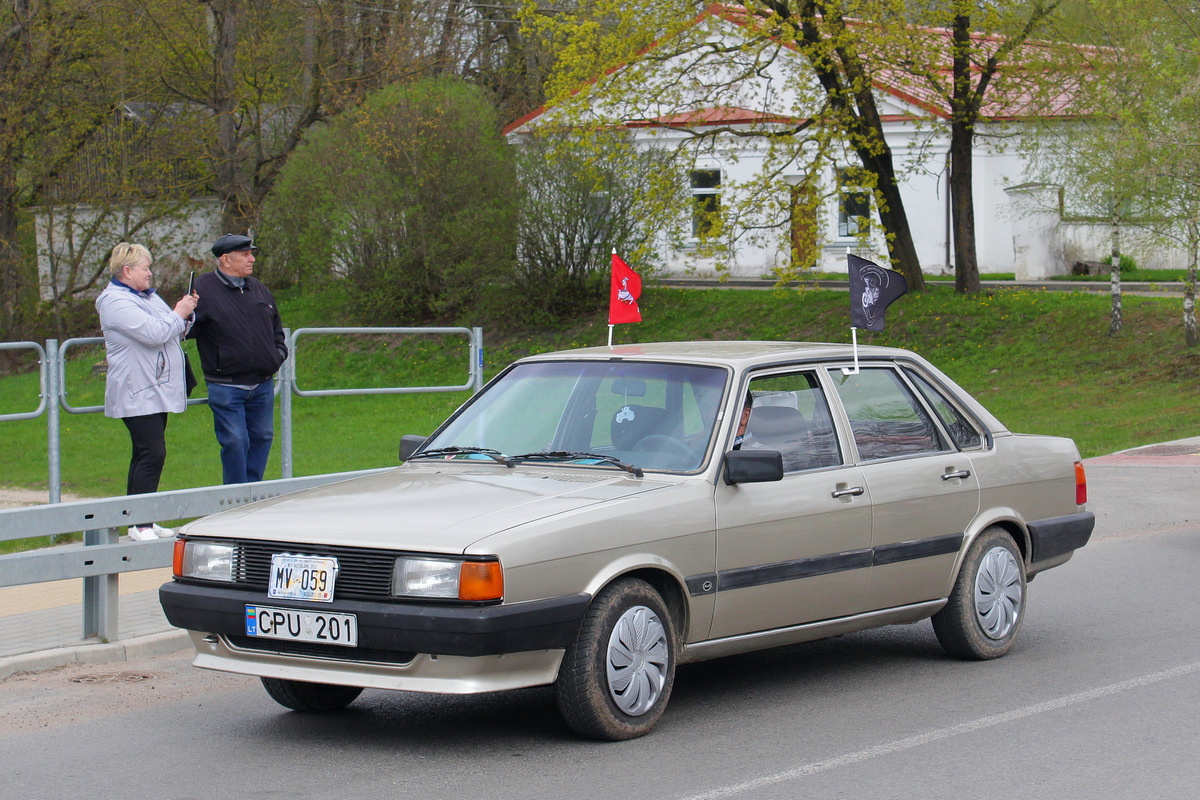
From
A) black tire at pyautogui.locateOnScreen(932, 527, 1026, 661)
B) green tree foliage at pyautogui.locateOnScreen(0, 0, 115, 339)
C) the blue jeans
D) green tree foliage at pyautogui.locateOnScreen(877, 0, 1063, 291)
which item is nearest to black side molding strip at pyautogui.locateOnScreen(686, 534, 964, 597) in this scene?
black tire at pyautogui.locateOnScreen(932, 527, 1026, 661)

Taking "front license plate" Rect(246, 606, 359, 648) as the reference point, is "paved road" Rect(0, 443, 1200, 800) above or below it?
below

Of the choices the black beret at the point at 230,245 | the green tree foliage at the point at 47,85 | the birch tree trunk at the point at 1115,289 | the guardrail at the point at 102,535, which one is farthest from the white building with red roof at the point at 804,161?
the guardrail at the point at 102,535

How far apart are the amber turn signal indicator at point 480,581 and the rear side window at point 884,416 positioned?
2.27 metres

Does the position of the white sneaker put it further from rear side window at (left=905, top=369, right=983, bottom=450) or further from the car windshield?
rear side window at (left=905, top=369, right=983, bottom=450)

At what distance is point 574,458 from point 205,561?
5.24ft

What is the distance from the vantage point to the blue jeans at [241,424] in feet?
31.3

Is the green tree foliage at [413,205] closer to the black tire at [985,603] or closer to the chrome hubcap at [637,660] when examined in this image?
A: the black tire at [985,603]

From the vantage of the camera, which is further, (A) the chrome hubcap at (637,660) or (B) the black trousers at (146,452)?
(B) the black trousers at (146,452)

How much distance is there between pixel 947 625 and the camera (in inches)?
277

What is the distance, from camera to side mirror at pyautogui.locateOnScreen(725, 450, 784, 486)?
5.81 m

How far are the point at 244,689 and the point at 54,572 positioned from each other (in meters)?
1.16

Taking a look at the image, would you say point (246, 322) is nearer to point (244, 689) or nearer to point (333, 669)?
point (244, 689)

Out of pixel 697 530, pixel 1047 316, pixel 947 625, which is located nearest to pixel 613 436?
pixel 697 530

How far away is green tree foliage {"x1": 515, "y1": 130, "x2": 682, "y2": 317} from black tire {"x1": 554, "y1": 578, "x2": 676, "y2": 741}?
24594mm
